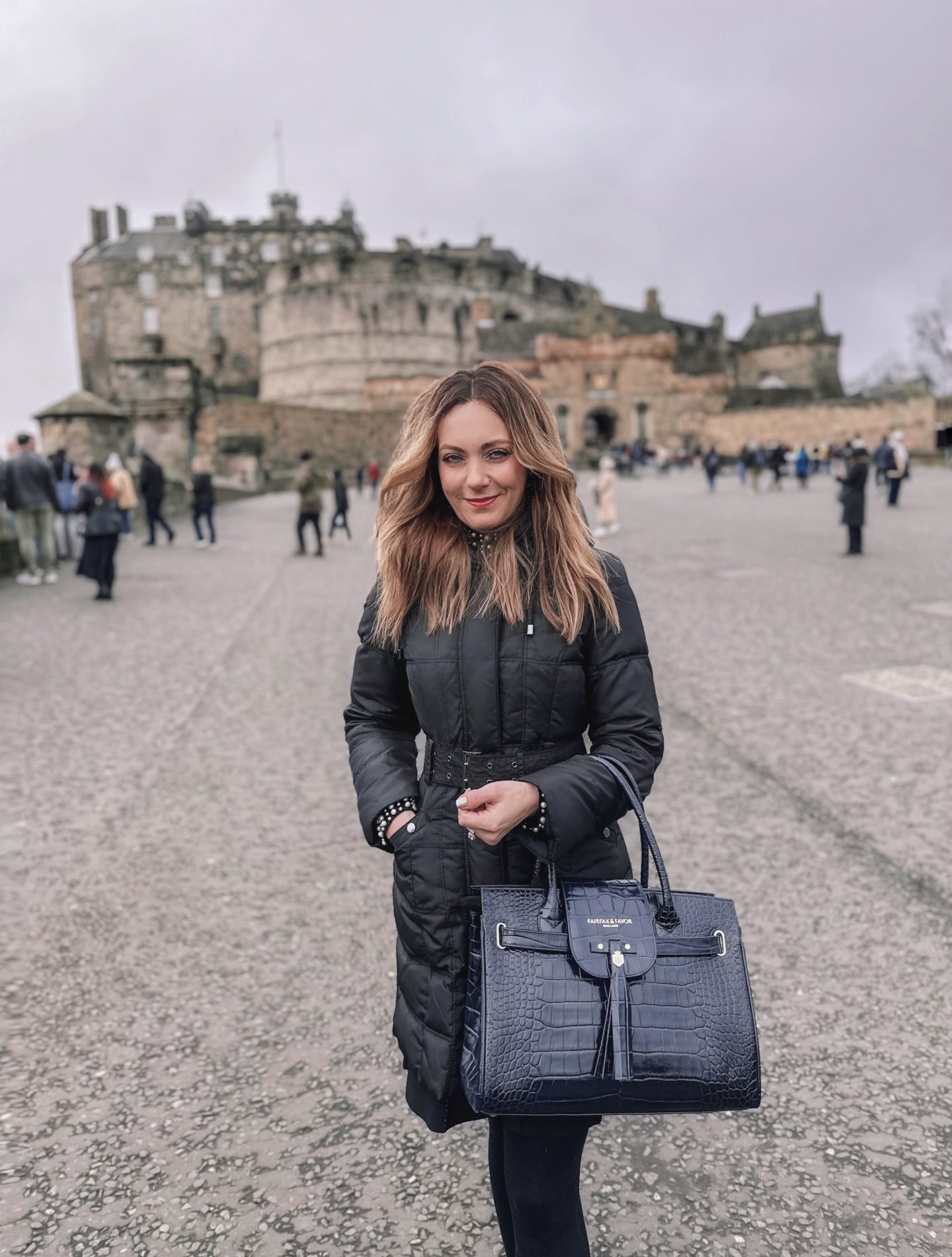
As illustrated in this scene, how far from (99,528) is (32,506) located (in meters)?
2.03

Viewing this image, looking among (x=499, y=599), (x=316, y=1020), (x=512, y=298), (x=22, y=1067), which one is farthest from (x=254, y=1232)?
(x=512, y=298)

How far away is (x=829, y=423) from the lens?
4672 cm

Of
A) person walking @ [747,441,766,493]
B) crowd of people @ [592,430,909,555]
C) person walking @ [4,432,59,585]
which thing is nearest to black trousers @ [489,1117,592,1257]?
crowd of people @ [592,430,909,555]

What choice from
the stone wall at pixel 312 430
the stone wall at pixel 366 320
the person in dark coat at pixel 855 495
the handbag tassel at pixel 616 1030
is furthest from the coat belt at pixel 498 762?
the stone wall at pixel 366 320

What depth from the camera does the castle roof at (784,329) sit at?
219 feet

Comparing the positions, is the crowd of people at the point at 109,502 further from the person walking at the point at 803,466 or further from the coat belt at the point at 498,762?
the coat belt at the point at 498,762

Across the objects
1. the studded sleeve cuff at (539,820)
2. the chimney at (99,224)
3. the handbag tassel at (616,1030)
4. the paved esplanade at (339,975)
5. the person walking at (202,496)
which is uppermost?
the chimney at (99,224)

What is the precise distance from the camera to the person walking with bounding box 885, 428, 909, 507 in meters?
17.6

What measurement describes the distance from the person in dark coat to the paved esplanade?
486cm

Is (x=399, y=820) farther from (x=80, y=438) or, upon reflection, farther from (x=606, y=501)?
(x=80, y=438)

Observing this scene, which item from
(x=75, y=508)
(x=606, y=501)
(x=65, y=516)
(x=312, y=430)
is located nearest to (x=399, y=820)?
(x=75, y=508)

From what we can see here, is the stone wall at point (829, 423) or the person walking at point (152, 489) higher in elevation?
the stone wall at point (829, 423)

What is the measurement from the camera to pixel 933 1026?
2529mm

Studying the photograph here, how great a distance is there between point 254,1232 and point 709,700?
4.23 meters
